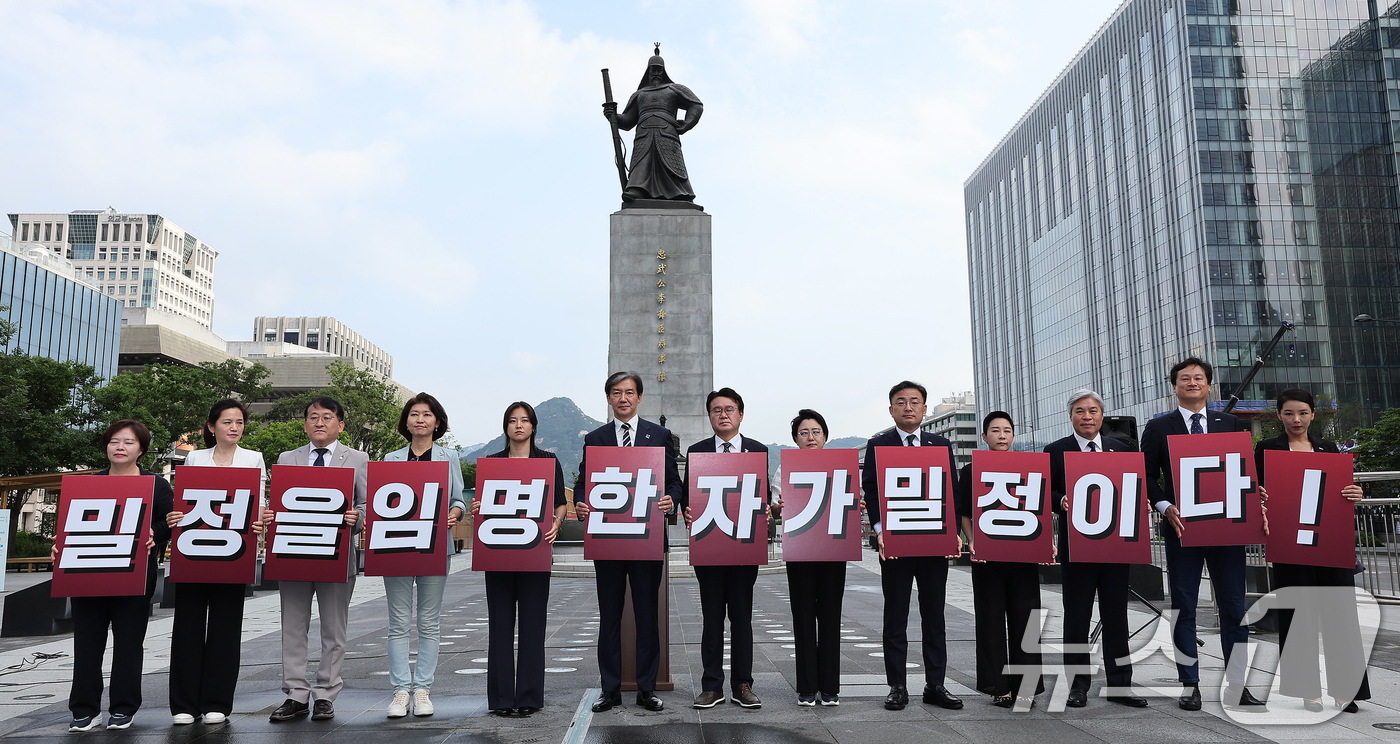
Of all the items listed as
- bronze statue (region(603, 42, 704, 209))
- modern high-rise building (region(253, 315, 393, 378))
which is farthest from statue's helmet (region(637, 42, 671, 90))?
modern high-rise building (region(253, 315, 393, 378))

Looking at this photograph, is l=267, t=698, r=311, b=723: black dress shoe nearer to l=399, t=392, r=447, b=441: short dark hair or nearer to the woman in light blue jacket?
the woman in light blue jacket

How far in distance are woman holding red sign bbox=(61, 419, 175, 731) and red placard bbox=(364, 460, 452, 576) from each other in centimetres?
145

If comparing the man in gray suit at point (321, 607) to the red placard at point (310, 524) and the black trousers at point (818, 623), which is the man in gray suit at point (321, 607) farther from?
the black trousers at point (818, 623)

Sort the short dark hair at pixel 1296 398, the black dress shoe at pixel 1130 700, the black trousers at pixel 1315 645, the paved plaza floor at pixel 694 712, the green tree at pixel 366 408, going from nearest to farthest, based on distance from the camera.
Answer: the paved plaza floor at pixel 694 712 → the black trousers at pixel 1315 645 → the black dress shoe at pixel 1130 700 → the short dark hair at pixel 1296 398 → the green tree at pixel 366 408

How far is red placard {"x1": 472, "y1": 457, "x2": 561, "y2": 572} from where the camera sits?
19.9 feet

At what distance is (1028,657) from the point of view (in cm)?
611

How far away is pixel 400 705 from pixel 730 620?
2393 millimetres

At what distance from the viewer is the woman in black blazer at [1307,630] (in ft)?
19.1

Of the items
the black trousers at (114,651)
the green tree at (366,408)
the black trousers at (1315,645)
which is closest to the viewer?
the black trousers at (114,651)

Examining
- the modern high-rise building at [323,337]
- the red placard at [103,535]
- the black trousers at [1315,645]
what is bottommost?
the black trousers at [1315,645]

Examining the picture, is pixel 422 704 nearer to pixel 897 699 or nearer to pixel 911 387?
pixel 897 699

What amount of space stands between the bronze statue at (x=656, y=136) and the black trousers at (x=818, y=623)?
1881 centimetres

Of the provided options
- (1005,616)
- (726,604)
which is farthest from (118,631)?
(1005,616)

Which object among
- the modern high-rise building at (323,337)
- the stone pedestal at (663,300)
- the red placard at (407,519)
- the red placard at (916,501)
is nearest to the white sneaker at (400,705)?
the red placard at (407,519)
